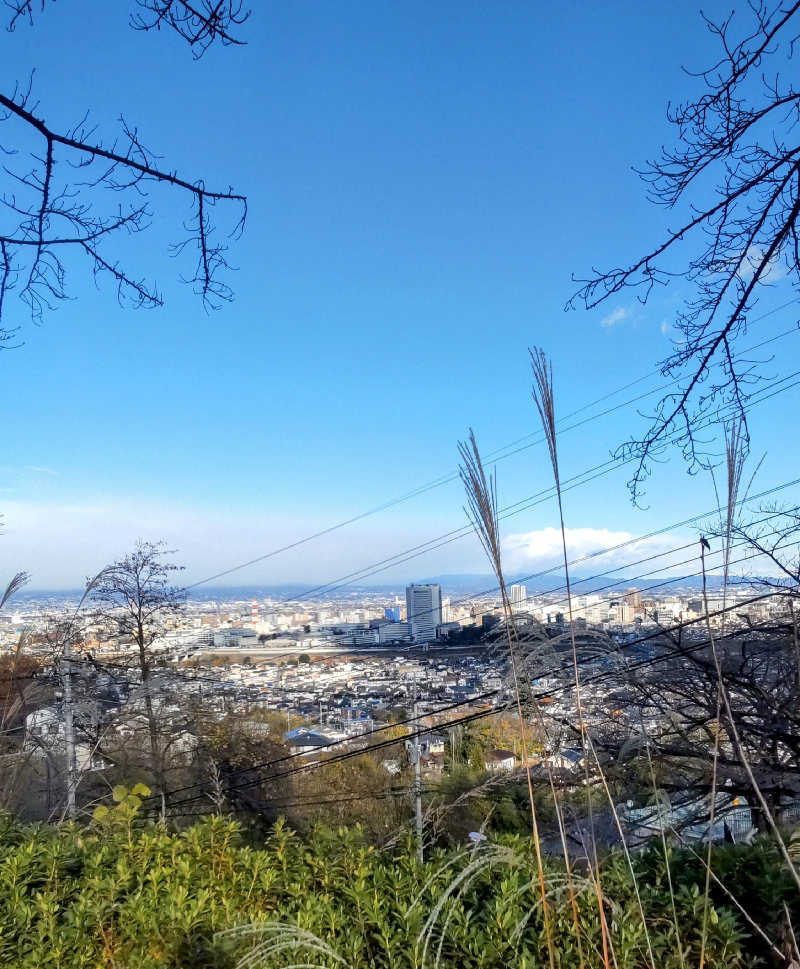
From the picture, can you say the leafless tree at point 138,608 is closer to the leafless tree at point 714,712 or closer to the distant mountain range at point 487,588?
the distant mountain range at point 487,588

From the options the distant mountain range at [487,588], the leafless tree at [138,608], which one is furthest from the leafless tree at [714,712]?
the leafless tree at [138,608]

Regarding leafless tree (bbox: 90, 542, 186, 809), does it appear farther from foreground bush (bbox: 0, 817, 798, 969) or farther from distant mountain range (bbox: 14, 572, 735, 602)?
foreground bush (bbox: 0, 817, 798, 969)

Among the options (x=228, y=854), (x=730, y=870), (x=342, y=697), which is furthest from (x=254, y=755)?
(x=730, y=870)

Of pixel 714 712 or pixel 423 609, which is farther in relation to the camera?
pixel 423 609

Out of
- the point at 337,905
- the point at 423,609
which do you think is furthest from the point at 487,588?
the point at 423,609

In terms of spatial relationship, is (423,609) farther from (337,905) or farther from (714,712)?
(337,905)

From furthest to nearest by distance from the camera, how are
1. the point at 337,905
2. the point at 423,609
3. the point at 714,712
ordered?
Result: the point at 423,609 < the point at 714,712 < the point at 337,905

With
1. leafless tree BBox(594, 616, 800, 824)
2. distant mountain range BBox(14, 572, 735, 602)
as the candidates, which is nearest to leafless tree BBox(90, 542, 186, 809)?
distant mountain range BBox(14, 572, 735, 602)
